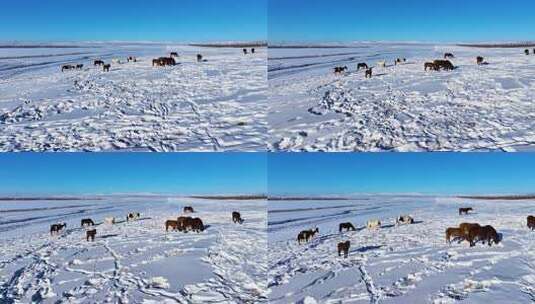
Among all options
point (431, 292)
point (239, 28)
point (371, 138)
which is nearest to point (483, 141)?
point (371, 138)

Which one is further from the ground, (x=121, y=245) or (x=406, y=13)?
(x=406, y=13)

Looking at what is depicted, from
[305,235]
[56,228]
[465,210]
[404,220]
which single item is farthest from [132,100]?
[465,210]

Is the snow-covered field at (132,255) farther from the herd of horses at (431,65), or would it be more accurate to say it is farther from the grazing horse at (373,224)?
the herd of horses at (431,65)

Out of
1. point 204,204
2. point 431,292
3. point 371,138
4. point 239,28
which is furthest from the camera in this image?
point 239,28

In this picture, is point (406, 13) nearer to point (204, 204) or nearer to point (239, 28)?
point (239, 28)

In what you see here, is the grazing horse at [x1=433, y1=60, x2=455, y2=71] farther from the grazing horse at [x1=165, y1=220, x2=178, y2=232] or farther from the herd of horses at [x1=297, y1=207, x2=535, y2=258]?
the grazing horse at [x1=165, y1=220, x2=178, y2=232]

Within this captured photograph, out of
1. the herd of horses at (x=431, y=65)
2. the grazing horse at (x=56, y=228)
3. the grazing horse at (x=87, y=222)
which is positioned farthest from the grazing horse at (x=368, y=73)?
the grazing horse at (x=56, y=228)

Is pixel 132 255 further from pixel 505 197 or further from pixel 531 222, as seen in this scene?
pixel 531 222
